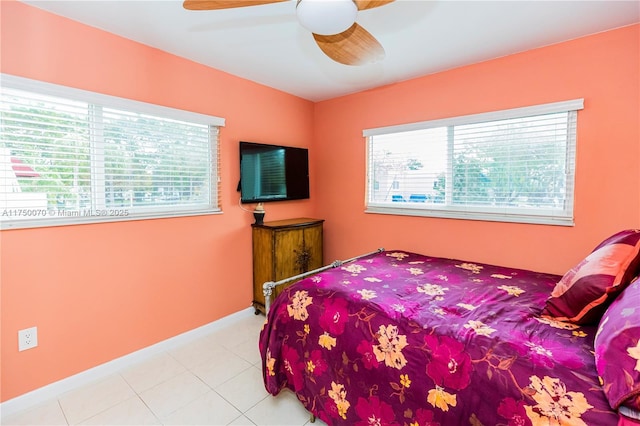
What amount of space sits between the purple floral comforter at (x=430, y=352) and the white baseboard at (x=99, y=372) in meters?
1.10

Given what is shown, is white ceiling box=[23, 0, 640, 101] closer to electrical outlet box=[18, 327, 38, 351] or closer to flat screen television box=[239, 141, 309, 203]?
flat screen television box=[239, 141, 309, 203]

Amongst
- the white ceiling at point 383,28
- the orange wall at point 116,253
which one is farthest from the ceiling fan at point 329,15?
the orange wall at point 116,253

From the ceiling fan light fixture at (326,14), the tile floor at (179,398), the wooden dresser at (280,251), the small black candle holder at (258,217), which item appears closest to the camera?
the ceiling fan light fixture at (326,14)

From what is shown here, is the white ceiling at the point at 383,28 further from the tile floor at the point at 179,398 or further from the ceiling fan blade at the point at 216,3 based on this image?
the tile floor at the point at 179,398

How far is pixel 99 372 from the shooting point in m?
2.11

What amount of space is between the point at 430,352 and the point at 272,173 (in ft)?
7.94

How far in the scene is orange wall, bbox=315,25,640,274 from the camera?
201cm

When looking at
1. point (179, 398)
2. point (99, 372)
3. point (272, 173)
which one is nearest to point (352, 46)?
point (272, 173)

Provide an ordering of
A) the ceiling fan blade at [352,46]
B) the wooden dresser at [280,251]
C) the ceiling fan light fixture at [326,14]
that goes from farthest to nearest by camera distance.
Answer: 1. the wooden dresser at [280,251]
2. the ceiling fan blade at [352,46]
3. the ceiling fan light fixture at [326,14]

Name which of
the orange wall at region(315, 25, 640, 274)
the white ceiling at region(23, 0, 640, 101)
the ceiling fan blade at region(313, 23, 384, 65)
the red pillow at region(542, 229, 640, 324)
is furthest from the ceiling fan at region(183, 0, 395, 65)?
the red pillow at region(542, 229, 640, 324)

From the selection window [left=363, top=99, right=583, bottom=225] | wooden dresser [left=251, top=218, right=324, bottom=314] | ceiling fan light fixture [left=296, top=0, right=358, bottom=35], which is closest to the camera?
ceiling fan light fixture [left=296, top=0, right=358, bottom=35]

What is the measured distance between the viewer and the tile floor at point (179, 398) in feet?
5.66

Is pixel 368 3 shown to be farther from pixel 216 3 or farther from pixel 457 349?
Answer: pixel 457 349

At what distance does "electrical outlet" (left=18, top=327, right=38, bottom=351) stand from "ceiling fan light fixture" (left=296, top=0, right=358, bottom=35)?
2.44 m
